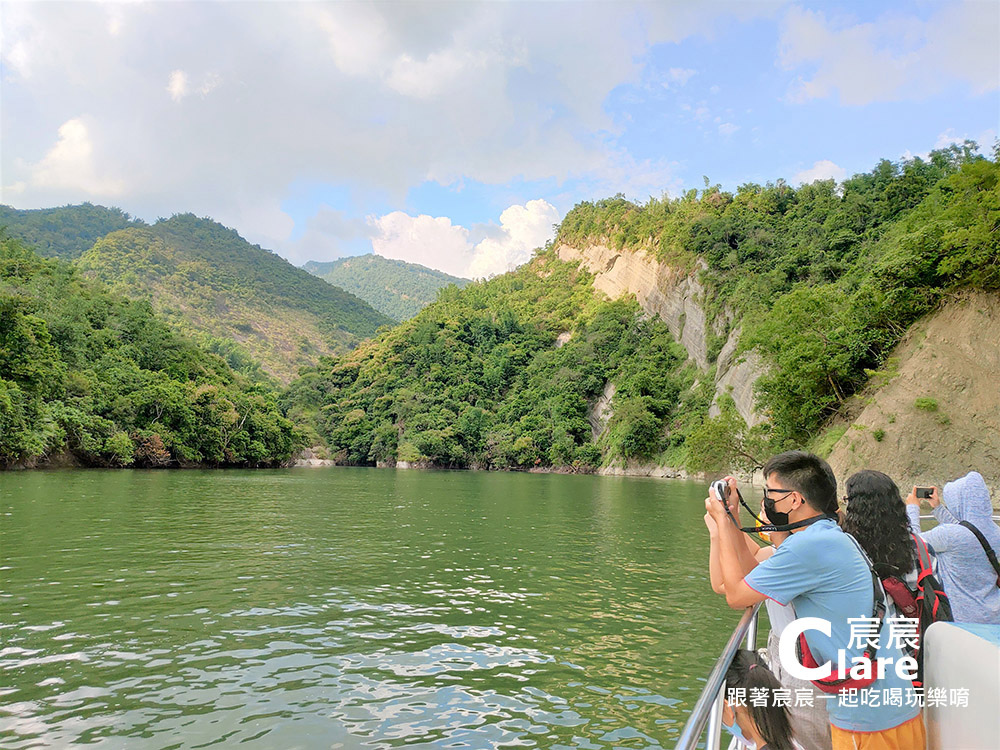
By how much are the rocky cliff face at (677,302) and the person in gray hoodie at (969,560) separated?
43.2m

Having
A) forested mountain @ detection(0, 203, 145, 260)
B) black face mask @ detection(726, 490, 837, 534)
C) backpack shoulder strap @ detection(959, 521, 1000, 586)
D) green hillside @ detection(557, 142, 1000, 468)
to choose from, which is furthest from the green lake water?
forested mountain @ detection(0, 203, 145, 260)

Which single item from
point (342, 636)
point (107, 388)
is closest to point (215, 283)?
point (107, 388)

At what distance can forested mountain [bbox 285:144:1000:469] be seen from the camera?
33.8 m

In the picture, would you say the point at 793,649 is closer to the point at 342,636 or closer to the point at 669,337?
the point at 342,636

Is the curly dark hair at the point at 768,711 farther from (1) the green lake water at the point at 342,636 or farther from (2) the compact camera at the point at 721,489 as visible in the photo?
(1) the green lake water at the point at 342,636

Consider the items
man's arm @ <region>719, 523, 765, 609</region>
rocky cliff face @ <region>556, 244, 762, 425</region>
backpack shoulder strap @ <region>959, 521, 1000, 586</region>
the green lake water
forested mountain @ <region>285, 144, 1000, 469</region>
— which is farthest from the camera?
rocky cliff face @ <region>556, 244, 762, 425</region>

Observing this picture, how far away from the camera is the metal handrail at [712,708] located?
80.0 inches

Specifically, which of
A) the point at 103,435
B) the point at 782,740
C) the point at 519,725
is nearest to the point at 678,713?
the point at 519,725

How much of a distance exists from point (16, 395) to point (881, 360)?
155 ft

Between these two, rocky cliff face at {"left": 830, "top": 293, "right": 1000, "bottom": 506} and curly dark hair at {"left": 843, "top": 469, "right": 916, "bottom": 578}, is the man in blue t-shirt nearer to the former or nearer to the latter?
curly dark hair at {"left": 843, "top": 469, "right": 916, "bottom": 578}

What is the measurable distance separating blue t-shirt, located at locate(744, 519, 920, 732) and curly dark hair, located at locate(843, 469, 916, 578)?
0.41m

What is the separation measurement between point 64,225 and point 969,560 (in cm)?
16731

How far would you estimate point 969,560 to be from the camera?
4.00 m

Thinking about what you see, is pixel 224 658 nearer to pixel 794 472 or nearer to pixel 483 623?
pixel 483 623
